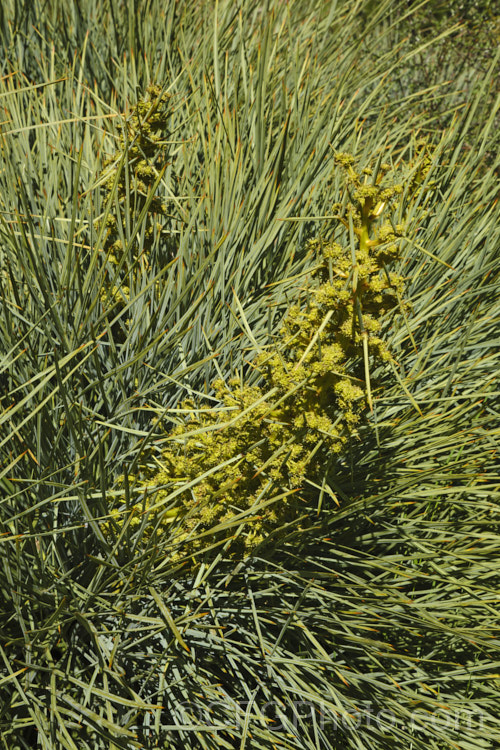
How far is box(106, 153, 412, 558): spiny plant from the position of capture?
3.85 ft

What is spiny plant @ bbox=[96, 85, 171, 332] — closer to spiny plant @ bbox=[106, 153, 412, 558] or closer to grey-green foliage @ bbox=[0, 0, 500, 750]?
grey-green foliage @ bbox=[0, 0, 500, 750]

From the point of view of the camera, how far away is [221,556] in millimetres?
1426

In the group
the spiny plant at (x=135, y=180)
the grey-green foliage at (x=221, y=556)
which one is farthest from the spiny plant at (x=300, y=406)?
the spiny plant at (x=135, y=180)

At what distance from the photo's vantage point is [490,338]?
2.04 m

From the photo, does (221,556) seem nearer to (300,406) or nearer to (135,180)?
(300,406)

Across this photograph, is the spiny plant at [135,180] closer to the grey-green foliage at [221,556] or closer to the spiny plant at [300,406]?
the grey-green foliage at [221,556]

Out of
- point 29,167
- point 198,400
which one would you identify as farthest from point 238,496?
point 29,167

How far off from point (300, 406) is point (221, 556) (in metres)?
0.42

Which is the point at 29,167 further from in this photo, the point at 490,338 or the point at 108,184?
the point at 490,338

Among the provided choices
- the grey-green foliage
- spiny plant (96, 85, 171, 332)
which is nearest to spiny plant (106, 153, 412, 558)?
the grey-green foliage

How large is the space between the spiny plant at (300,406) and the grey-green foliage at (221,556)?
3.1 inches

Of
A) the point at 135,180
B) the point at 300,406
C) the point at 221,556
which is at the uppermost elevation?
the point at 135,180

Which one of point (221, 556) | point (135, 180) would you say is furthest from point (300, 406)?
point (135, 180)

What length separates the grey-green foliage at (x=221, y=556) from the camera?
132 cm
